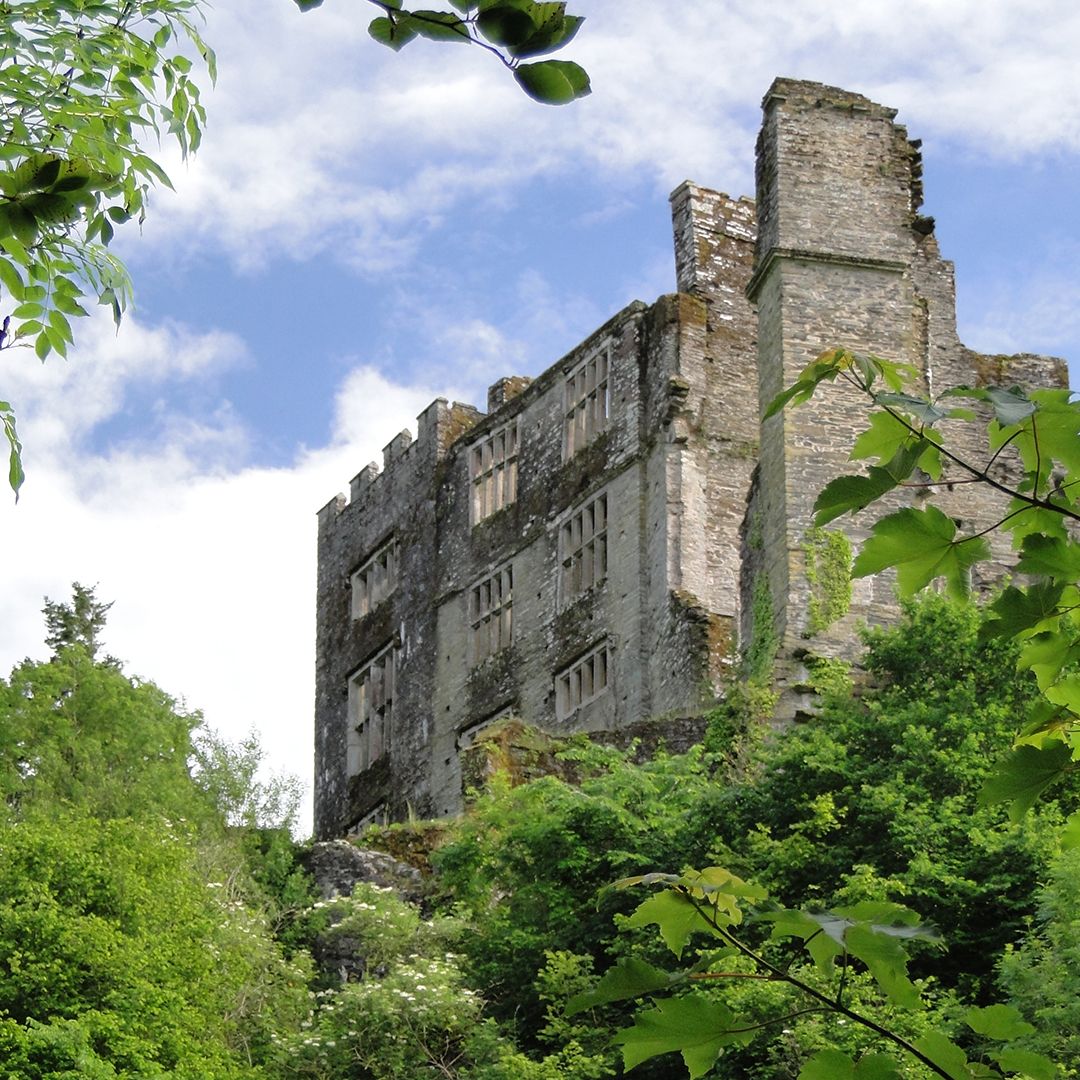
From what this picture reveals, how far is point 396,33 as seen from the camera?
10.4 feet

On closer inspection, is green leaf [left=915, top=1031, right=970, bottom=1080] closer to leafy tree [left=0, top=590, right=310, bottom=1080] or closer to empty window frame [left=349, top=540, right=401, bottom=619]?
leafy tree [left=0, top=590, right=310, bottom=1080]

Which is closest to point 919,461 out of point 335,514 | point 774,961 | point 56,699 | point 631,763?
point 774,961

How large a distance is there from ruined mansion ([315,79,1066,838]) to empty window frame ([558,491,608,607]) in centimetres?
3

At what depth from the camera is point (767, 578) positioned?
2434 centimetres

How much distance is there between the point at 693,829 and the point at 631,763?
11.8ft

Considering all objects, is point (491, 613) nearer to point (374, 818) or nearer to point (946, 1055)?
point (374, 818)

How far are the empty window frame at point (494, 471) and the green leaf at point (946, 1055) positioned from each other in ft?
93.1

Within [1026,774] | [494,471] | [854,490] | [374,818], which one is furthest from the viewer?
[374,818]

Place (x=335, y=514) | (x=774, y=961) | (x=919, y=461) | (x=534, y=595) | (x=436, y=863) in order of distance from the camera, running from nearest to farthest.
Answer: (x=919, y=461) < (x=774, y=961) < (x=436, y=863) < (x=534, y=595) < (x=335, y=514)

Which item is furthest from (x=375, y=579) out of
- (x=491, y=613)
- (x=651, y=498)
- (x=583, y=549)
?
(x=651, y=498)

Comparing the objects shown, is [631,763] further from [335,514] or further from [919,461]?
[919,461]

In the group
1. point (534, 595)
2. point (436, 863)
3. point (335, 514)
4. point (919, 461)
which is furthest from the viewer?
point (335, 514)

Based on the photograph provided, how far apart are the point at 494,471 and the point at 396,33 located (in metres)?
29.4

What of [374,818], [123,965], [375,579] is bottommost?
[123,965]
